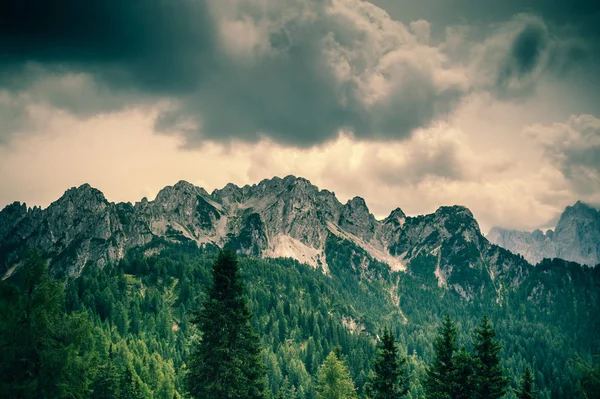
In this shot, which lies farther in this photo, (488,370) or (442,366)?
(442,366)

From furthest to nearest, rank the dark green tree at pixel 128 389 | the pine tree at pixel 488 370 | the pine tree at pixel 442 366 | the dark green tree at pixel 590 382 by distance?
the dark green tree at pixel 128 389 → the pine tree at pixel 442 366 → the pine tree at pixel 488 370 → the dark green tree at pixel 590 382

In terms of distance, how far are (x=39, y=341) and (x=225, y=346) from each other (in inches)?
460

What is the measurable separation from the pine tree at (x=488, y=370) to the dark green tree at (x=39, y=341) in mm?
28131

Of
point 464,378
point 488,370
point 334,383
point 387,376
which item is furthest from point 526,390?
point 334,383

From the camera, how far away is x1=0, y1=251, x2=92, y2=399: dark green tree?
95.0 ft

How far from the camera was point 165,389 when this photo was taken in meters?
105

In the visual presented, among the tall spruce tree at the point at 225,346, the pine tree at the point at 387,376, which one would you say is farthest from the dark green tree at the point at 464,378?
the tall spruce tree at the point at 225,346

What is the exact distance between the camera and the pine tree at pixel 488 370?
34.4 metres

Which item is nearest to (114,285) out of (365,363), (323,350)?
(323,350)

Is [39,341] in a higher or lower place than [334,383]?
higher

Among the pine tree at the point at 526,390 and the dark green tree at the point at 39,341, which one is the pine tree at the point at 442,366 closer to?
the pine tree at the point at 526,390

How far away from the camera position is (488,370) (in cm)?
3475

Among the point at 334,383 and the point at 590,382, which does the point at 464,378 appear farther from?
the point at 334,383

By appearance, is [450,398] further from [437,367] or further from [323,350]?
[323,350]
